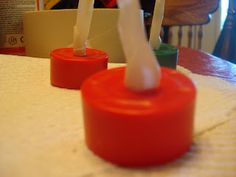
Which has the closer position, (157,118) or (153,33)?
(157,118)

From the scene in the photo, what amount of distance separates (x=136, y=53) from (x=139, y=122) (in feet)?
0.17

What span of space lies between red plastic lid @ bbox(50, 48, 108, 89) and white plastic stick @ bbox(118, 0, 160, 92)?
146 mm

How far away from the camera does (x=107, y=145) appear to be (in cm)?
Answer: 24

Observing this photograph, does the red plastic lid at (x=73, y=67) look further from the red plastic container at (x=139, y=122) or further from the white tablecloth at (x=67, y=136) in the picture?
the red plastic container at (x=139, y=122)

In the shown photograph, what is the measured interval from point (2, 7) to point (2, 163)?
1.24 ft

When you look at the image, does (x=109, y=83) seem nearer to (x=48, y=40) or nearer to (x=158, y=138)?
(x=158, y=138)

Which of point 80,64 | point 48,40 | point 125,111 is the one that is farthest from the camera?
point 48,40

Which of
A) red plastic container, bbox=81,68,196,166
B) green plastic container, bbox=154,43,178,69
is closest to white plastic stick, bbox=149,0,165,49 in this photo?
green plastic container, bbox=154,43,178,69

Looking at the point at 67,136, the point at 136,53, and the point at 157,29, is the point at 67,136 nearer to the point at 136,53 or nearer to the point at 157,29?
the point at 136,53

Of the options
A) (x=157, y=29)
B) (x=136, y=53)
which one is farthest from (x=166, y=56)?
(x=136, y=53)

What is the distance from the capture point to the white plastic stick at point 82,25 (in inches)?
15.3

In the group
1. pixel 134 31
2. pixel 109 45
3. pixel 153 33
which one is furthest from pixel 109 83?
pixel 109 45

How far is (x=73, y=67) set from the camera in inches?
15.5

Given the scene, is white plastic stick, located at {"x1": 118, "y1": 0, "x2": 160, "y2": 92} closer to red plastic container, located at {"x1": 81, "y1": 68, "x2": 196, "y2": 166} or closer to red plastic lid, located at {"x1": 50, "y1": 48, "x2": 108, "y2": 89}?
red plastic container, located at {"x1": 81, "y1": 68, "x2": 196, "y2": 166}
